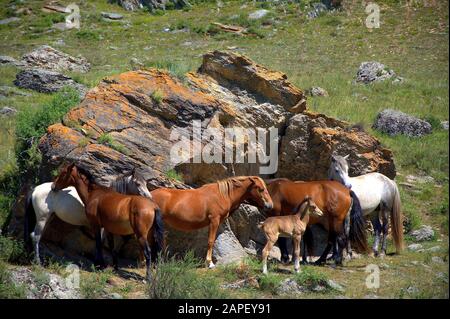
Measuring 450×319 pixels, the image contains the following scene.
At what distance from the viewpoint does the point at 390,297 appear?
10.7 m

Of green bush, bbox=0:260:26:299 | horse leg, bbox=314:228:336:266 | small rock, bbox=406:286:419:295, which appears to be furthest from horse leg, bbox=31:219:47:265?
small rock, bbox=406:286:419:295

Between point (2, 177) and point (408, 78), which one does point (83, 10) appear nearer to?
point (408, 78)

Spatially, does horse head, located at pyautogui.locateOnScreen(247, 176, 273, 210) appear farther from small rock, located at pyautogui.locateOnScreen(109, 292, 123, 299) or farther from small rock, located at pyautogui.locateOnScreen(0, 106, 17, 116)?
small rock, located at pyautogui.locateOnScreen(0, 106, 17, 116)

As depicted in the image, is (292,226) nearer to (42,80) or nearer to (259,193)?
(259,193)

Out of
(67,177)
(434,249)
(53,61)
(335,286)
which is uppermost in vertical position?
(67,177)

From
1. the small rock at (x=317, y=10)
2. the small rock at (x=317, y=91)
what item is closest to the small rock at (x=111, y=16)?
the small rock at (x=317, y=10)

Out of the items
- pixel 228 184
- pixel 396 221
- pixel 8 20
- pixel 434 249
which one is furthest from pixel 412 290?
pixel 8 20

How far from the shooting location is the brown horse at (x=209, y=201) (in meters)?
12.4

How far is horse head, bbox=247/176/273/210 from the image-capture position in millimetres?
12828

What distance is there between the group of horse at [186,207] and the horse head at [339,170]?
0.07 ft

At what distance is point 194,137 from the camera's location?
13.7 meters

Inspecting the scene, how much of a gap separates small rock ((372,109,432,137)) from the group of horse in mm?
7967

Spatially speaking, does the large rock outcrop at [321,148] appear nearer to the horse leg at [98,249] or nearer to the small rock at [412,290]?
the small rock at [412,290]

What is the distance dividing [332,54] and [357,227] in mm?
19000
